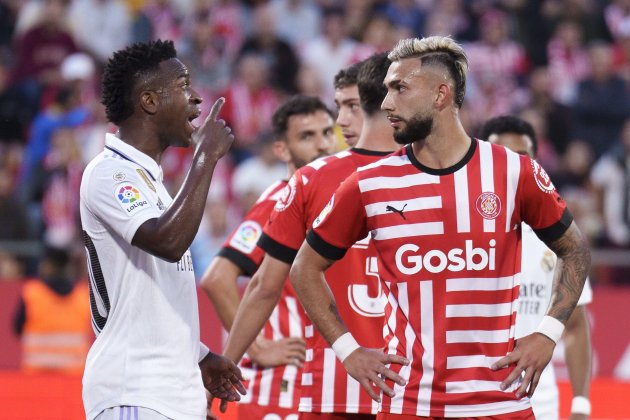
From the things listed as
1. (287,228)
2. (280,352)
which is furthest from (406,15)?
(287,228)

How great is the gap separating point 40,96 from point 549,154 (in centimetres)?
660

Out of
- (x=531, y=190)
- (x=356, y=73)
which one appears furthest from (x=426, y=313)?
(x=356, y=73)

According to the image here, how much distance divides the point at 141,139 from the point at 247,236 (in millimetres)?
1997

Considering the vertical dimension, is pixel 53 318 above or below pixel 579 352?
below

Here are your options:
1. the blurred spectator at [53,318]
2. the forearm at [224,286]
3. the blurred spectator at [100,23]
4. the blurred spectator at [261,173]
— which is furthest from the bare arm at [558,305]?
the blurred spectator at [100,23]

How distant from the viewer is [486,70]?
51.7 feet

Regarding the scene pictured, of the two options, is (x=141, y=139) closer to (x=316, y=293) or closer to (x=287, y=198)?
(x=316, y=293)

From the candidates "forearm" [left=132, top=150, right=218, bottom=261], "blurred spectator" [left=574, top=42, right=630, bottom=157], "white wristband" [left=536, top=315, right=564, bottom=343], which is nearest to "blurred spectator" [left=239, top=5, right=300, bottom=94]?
"blurred spectator" [left=574, top=42, right=630, bottom=157]

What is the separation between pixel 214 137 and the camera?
473cm

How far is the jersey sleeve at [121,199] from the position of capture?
453 cm

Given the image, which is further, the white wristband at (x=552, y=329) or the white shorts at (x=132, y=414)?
the white wristband at (x=552, y=329)

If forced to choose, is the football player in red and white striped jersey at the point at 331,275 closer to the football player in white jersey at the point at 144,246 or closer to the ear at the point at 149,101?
the football player in white jersey at the point at 144,246

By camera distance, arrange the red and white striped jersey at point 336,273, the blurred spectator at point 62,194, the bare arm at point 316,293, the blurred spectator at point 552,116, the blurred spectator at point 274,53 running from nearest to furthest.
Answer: the bare arm at point 316,293
the red and white striped jersey at point 336,273
the blurred spectator at point 62,194
the blurred spectator at point 552,116
the blurred spectator at point 274,53

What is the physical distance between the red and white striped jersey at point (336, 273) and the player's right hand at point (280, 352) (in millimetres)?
751
